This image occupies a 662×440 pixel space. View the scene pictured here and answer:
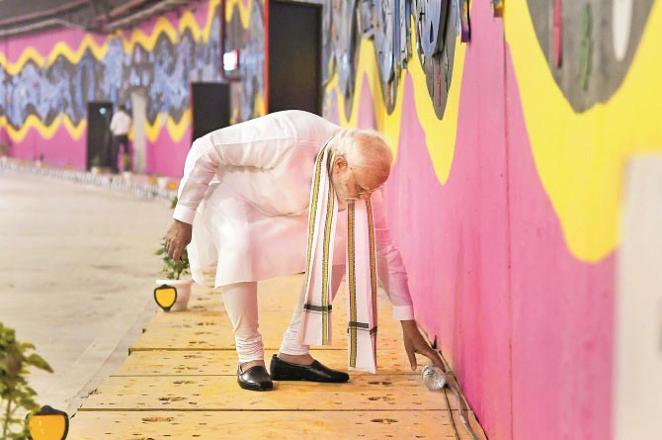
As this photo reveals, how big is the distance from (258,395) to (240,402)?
0.11 meters

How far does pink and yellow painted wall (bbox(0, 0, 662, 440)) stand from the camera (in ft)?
5.43

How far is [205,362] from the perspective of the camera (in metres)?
3.95

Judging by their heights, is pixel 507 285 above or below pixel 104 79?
below

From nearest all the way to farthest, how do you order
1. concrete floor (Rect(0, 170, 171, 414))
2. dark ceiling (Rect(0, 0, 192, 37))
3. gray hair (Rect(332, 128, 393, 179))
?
gray hair (Rect(332, 128, 393, 179)) → concrete floor (Rect(0, 170, 171, 414)) → dark ceiling (Rect(0, 0, 192, 37))

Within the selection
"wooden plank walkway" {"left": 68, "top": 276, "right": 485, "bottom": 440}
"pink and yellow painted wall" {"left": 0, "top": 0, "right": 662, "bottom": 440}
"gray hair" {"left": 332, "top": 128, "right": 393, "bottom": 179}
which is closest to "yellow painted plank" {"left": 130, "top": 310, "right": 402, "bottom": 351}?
"wooden plank walkway" {"left": 68, "top": 276, "right": 485, "bottom": 440}

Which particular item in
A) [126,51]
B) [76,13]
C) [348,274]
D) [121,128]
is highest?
[76,13]

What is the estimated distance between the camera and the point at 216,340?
440 cm

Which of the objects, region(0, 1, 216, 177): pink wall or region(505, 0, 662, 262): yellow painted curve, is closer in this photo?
region(505, 0, 662, 262): yellow painted curve

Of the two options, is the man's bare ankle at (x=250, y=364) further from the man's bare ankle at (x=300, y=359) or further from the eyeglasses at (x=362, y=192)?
the eyeglasses at (x=362, y=192)

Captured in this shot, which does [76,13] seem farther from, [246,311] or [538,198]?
[538,198]

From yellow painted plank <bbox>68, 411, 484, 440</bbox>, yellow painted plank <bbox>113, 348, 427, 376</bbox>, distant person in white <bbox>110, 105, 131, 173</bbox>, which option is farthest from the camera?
distant person in white <bbox>110, 105, 131, 173</bbox>

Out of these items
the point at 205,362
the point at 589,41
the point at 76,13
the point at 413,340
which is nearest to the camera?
the point at 589,41

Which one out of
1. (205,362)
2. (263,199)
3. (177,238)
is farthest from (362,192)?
(205,362)

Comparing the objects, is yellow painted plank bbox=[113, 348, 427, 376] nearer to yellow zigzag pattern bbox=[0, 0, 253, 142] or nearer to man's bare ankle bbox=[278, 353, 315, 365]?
man's bare ankle bbox=[278, 353, 315, 365]
